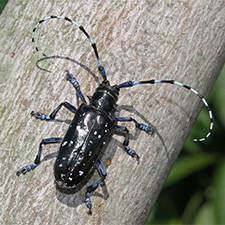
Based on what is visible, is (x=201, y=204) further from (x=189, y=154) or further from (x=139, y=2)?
(x=139, y=2)

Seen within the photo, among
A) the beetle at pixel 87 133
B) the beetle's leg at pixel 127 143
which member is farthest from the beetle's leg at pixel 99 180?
the beetle's leg at pixel 127 143

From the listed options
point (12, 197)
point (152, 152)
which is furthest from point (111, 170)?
point (12, 197)

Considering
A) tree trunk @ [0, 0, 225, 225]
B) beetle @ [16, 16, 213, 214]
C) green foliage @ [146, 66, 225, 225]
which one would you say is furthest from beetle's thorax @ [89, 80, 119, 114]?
green foliage @ [146, 66, 225, 225]

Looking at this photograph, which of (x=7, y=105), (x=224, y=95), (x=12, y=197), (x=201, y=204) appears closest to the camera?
(x=12, y=197)

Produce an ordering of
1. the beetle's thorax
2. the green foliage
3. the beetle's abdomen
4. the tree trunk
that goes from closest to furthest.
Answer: the tree trunk
the beetle's abdomen
the beetle's thorax
the green foliage

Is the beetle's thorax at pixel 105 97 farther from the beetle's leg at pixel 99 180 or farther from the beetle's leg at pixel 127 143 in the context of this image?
the beetle's leg at pixel 99 180

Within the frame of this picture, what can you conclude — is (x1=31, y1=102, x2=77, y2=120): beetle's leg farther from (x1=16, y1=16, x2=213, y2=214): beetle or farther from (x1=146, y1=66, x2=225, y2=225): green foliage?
(x1=146, y1=66, x2=225, y2=225): green foliage

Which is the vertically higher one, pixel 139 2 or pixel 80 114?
pixel 139 2
